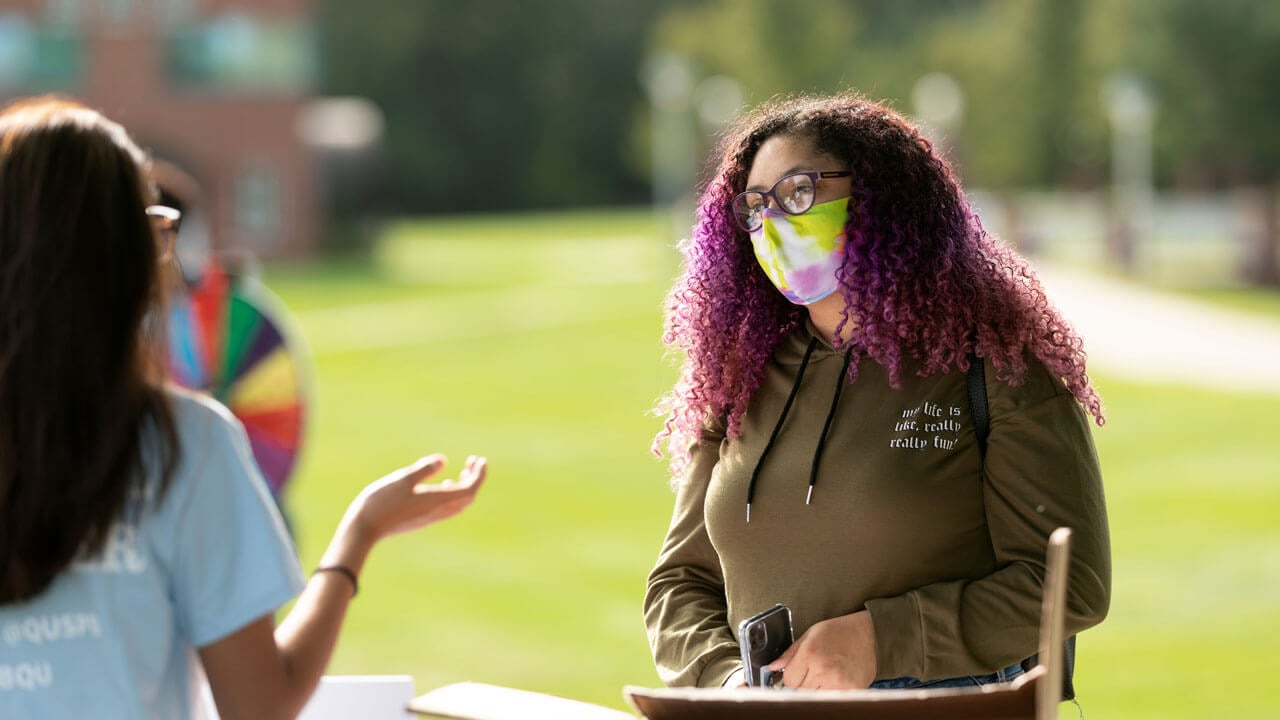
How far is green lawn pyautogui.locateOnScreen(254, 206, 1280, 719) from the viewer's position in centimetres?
866

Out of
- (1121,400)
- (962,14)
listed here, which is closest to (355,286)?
(1121,400)

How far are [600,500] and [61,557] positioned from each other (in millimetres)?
11715

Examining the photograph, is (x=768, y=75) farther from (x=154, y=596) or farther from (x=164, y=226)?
(x=154, y=596)

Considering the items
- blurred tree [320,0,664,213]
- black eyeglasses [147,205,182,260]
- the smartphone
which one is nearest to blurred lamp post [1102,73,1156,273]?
the smartphone

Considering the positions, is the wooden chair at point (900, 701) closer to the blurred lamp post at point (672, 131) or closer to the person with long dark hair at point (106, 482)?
the person with long dark hair at point (106, 482)

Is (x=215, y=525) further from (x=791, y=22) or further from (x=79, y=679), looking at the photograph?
(x=791, y=22)

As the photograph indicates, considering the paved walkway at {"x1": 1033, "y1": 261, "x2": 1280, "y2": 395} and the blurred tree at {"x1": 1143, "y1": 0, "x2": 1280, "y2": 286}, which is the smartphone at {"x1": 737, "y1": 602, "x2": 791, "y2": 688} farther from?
the blurred tree at {"x1": 1143, "y1": 0, "x2": 1280, "y2": 286}

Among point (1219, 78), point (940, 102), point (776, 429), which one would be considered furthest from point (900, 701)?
point (940, 102)

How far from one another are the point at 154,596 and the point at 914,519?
1.34 metres

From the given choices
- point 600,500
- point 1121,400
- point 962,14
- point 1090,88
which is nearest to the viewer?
point 600,500

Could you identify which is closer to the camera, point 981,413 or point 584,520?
point 981,413

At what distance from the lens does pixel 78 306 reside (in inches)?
85.7

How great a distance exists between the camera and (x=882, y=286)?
314 cm

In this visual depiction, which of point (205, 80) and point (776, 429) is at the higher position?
point (205, 80)
